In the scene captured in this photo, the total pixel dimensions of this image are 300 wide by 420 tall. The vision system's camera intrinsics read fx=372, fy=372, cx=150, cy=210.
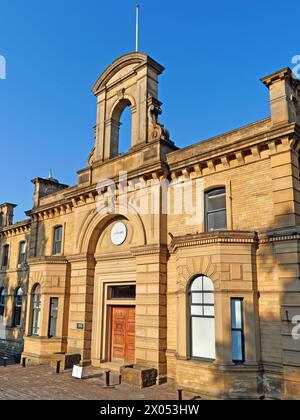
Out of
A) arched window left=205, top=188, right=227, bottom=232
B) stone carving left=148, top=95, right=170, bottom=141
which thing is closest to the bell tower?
stone carving left=148, top=95, right=170, bottom=141

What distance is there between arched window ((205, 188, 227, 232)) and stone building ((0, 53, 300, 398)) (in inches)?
1.5

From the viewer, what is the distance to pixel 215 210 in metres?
13.2

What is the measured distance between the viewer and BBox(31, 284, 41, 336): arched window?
18.6 m

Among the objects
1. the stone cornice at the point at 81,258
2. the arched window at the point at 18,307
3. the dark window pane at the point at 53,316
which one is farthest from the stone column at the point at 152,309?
the arched window at the point at 18,307

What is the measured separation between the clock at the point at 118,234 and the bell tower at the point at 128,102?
334cm

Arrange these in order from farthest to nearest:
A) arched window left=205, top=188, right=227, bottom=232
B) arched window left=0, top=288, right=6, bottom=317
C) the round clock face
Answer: arched window left=0, top=288, right=6, bottom=317 → the round clock face → arched window left=205, top=188, right=227, bottom=232

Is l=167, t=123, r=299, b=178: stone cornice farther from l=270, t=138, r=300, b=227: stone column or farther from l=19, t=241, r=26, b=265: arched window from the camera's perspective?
l=19, t=241, r=26, b=265: arched window

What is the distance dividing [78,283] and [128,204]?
4684 millimetres

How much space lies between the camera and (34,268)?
1916 cm

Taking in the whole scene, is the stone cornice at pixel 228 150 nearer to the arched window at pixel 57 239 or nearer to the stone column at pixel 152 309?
the stone column at pixel 152 309

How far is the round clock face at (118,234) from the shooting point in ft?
52.2

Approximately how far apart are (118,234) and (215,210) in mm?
4881

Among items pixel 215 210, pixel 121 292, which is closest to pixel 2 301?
pixel 121 292

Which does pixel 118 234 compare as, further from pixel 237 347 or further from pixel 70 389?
pixel 237 347
